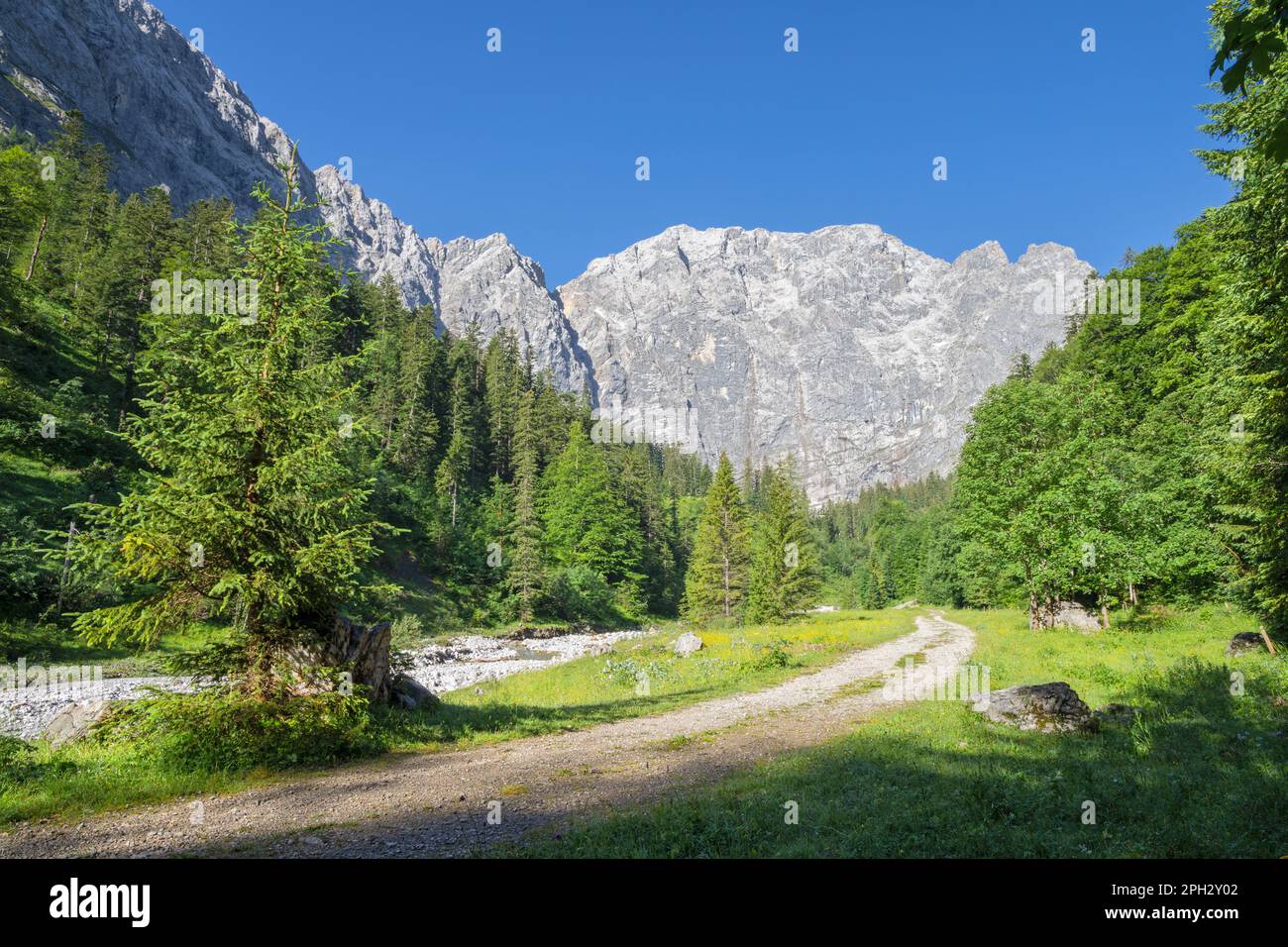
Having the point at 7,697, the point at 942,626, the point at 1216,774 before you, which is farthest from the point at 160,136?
the point at 1216,774

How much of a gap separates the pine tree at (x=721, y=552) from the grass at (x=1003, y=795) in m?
47.3

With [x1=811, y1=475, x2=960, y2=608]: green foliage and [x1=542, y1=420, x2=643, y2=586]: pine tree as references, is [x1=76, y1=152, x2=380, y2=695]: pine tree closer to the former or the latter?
[x1=542, y1=420, x2=643, y2=586]: pine tree

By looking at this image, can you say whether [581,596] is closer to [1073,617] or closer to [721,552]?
[721,552]

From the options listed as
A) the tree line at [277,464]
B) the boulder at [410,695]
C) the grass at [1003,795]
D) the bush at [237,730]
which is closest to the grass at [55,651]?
the tree line at [277,464]

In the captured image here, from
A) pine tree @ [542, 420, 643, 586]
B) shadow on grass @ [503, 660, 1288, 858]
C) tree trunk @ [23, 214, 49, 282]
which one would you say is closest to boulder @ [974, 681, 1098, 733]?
shadow on grass @ [503, 660, 1288, 858]

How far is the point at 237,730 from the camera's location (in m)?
10.6

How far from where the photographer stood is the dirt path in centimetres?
702

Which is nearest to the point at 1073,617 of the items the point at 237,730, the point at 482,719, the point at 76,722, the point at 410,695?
the point at 482,719

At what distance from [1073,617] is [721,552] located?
3381cm

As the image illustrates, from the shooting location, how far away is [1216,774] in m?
8.34

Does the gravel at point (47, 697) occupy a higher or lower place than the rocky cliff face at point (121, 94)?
lower

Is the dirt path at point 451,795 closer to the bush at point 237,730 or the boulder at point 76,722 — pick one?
the bush at point 237,730

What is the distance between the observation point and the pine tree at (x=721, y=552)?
61.0m

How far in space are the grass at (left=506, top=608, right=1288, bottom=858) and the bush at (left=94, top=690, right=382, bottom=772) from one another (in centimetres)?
607
